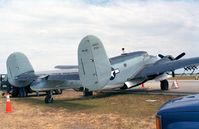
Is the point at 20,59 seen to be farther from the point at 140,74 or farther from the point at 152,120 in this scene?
the point at 152,120

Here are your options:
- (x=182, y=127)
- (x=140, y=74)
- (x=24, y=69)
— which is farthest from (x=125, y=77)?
(x=182, y=127)

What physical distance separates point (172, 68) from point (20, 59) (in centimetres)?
1240

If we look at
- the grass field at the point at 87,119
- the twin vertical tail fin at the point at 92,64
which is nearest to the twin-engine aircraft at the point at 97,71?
the twin vertical tail fin at the point at 92,64

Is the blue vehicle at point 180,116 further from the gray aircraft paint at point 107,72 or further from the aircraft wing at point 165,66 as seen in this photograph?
Answer: the aircraft wing at point 165,66

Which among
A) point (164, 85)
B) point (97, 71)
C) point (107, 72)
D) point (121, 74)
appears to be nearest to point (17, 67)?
point (121, 74)

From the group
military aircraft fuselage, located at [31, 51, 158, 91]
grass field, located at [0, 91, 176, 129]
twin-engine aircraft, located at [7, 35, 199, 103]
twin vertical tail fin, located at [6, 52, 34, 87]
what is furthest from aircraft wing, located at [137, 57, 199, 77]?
twin vertical tail fin, located at [6, 52, 34, 87]

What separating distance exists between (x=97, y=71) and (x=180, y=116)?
1332 cm

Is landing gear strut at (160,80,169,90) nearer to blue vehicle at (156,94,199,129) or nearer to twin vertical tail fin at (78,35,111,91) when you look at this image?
twin vertical tail fin at (78,35,111,91)

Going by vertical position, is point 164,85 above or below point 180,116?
below

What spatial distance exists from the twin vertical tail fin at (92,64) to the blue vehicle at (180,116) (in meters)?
12.9

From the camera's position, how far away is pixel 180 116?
4.00 meters

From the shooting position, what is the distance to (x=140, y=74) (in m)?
24.9

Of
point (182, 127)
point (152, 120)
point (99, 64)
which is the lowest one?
point (152, 120)

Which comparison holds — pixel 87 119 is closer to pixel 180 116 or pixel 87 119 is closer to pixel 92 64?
pixel 92 64
